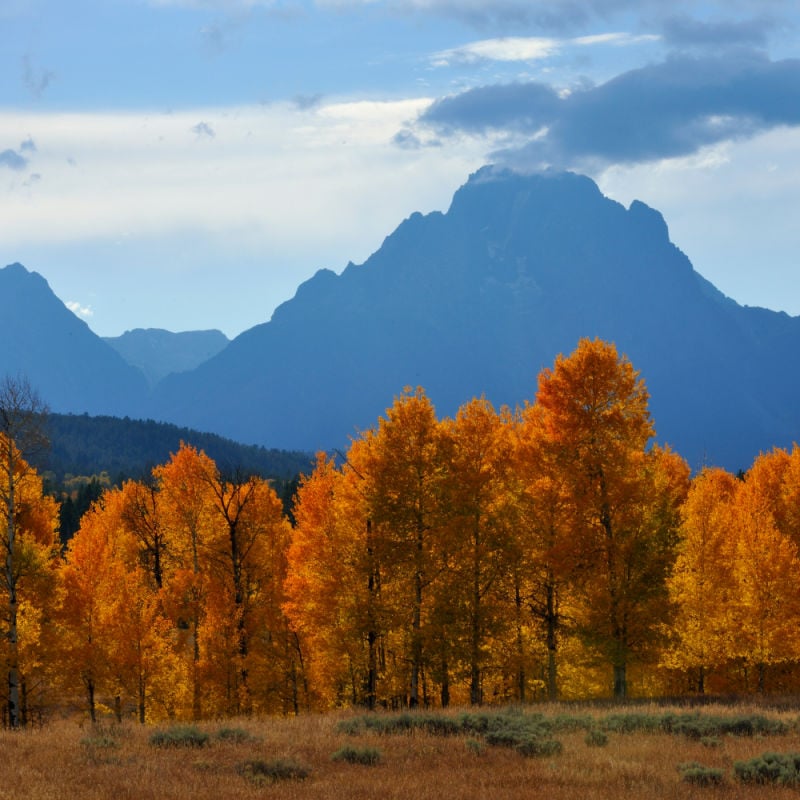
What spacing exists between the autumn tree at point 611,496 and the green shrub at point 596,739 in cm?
854

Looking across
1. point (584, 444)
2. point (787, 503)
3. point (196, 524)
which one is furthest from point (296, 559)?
point (787, 503)

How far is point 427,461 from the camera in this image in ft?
106

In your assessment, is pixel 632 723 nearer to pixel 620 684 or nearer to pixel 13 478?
pixel 620 684

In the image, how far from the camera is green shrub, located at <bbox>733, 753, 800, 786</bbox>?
17.6m

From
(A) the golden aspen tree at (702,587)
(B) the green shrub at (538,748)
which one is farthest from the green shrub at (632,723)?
(A) the golden aspen tree at (702,587)

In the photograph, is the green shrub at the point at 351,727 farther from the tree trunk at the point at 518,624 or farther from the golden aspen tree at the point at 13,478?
the golden aspen tree at the point at 13,478

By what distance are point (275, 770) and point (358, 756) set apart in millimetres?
2208

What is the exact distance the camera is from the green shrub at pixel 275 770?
17.9m

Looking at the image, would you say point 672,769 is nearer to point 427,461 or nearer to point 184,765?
point 184,765

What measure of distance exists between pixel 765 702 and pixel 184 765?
2186cm

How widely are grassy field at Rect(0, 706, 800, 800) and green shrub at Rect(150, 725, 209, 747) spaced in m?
0.03

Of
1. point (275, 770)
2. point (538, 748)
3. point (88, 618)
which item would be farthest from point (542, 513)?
point (88, 618)

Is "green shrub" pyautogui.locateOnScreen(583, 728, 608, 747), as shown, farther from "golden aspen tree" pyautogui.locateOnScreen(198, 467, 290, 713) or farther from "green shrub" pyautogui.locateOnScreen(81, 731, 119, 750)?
"golden aspen tree" pyautogui.locateOnScreen(198, 467, 290, 713)

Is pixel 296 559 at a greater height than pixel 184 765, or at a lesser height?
greater
